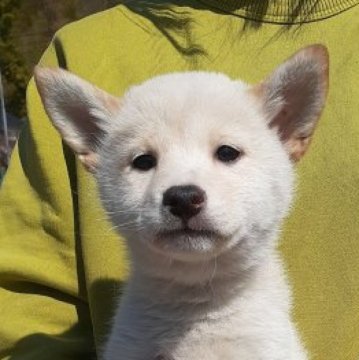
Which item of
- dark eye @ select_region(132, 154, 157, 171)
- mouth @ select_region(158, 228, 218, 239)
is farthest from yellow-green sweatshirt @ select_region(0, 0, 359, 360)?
mouth @ select_region(158, 228, 218, 239)

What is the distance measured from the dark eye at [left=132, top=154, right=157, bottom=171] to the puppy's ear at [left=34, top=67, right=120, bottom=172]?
0.56ft

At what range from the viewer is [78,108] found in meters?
1.79

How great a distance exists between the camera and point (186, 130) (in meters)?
1.59

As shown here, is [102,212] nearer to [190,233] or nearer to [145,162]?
[145,162]

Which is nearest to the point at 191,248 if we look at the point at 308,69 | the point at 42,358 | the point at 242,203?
the point at 242,203

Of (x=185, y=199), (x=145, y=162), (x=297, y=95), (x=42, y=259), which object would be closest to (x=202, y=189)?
(x=185, y=199)

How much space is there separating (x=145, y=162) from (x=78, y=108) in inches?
9.6

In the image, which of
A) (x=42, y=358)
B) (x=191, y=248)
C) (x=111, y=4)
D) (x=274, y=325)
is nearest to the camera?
(x=191, y=248)

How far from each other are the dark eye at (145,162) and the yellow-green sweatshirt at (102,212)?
0.26 m

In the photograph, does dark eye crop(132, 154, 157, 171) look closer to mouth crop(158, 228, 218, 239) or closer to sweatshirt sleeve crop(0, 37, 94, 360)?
mouth crop(158, 228, 218, 239)

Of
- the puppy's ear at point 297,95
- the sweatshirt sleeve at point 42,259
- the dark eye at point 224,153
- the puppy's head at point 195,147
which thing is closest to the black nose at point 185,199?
the puppy's head at point 195,147

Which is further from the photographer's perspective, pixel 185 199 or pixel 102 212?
pixel 102 212

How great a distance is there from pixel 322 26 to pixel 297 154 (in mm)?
401

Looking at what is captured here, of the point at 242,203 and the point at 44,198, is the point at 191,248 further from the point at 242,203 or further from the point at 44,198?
the point at 44,198
